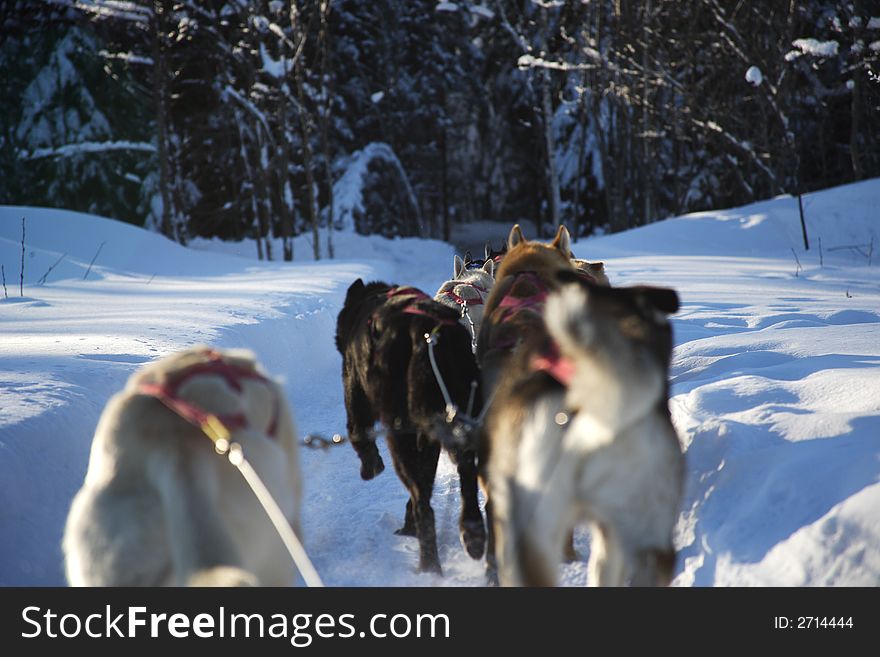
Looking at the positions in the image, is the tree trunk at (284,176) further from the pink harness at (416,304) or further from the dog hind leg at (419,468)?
the dog hind leg at (419,468)

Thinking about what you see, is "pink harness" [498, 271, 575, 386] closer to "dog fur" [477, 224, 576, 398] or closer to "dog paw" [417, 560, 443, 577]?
"dog fur" [477, 224, 576, 398]

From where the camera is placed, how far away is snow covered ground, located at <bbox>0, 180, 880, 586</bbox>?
2850 millimetres

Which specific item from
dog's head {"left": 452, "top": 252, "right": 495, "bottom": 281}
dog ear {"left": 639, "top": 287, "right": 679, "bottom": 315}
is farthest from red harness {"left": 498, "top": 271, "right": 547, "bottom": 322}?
dog's head {"left": 452, "top": 252, "right": 495, "bottom": 281}

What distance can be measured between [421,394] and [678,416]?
1.62m

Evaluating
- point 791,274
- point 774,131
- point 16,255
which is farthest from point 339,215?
point 791,274

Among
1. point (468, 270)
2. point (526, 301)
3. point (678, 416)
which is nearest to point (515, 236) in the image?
point (468, 270)

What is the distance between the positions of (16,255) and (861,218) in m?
16.6

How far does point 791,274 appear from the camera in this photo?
11844 millimetres

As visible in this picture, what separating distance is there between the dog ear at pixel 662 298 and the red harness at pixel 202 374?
128cm

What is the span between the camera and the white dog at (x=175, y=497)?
187cm

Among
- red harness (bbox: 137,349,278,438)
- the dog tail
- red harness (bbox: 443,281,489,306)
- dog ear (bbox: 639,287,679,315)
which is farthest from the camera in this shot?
red harness (bbox: 443,281,489,306)

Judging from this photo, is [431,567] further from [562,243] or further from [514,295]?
[562,243]

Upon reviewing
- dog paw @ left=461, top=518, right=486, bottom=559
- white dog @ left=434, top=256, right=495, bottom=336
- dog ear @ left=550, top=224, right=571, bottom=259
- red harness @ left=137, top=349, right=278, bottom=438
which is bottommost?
dog paw @ left=461, top=518, right=486, bottom=559

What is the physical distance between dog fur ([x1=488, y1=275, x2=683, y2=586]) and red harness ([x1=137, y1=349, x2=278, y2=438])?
82cm
